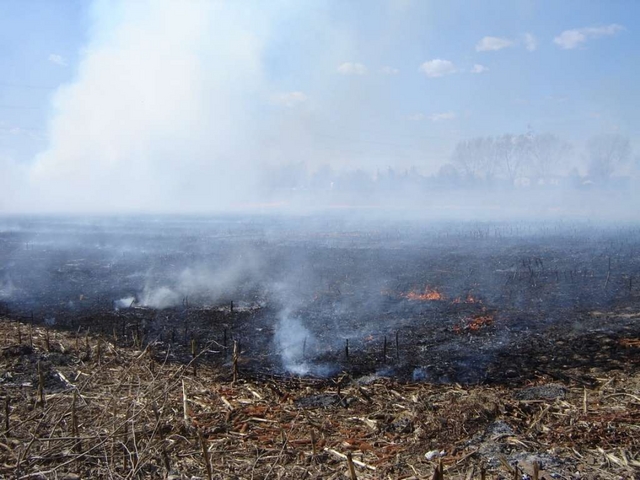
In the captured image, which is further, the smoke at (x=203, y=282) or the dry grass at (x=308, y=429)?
the smoke at (x=203, y=282)

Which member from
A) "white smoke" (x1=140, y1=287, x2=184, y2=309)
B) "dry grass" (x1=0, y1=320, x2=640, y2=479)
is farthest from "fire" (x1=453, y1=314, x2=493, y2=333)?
"white smoke" (x1=140, y1=287, x2=184, y2=309)

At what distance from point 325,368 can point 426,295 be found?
6665mm

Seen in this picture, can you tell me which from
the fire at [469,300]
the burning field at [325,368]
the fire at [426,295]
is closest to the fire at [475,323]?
the burning field at [325,368]

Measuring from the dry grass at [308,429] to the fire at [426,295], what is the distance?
6.69 m

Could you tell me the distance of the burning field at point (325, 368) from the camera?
16.6ft

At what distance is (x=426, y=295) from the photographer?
14703 millimetres

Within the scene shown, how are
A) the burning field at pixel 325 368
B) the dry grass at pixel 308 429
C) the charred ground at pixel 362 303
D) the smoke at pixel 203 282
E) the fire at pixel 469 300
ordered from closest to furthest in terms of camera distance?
the dry grass at pixel 308 429 → the burning field at pixel 325 368 → the charred ground at pixel 362 303 → the fire at pixel 469 300 → the smoke at pixel 203 282

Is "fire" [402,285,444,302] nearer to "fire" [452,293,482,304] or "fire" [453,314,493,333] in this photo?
"fire" [452,293,482,304]

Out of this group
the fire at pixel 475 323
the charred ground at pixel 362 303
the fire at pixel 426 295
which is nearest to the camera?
the charred ground at pixel 362 303

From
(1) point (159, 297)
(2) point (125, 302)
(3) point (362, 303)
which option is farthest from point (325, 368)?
(2) point (125, 302)

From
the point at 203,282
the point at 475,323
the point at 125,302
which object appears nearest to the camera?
the point at 475,323

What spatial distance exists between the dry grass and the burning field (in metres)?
0.03

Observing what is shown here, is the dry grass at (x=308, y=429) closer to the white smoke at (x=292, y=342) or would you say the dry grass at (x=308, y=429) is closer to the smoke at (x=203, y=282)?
the white smoke at (x=292, y=342)

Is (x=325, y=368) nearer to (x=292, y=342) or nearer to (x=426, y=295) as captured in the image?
(x=292, y=342)
